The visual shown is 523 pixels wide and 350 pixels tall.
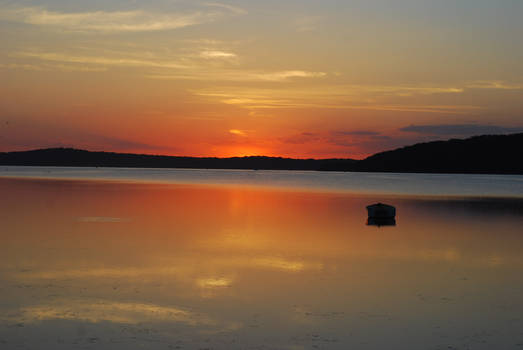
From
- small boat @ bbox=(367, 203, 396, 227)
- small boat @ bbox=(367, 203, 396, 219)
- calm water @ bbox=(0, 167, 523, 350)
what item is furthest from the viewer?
small boat @ bbox=(367, 203, 396, 219)

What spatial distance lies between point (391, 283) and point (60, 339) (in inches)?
429

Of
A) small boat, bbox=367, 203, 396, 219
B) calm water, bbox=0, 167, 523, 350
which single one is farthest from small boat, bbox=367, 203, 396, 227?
calm water, bbox=0, 167, 523, 350

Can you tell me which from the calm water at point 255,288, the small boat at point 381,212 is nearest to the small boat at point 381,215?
the small boat at point 381,212

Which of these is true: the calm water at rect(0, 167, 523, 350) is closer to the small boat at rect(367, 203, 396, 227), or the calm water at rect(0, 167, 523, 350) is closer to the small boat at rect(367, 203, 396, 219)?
the small boat at rect(367, 203, 396, 227)

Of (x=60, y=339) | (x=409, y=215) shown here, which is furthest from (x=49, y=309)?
(x=409, y=215)

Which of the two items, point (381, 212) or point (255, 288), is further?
point (381, 212)

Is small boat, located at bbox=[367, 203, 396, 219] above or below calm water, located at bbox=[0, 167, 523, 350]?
above

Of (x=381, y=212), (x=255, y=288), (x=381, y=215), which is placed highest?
(x=381, y=212)

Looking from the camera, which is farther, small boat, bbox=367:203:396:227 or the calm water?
small boat, bbox=367:203:396:227

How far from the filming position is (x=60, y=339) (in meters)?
11.9

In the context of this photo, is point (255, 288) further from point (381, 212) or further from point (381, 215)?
point (381, 212)

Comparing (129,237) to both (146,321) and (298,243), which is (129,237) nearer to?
(298,243)

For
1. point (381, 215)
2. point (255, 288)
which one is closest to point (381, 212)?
point (381, 215)

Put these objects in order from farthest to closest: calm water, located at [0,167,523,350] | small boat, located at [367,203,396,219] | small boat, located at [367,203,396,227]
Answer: small boat, located at [367,203,396,219], small boat, located at [367,203,396,227], calm water, located at [0,167,523,350]
